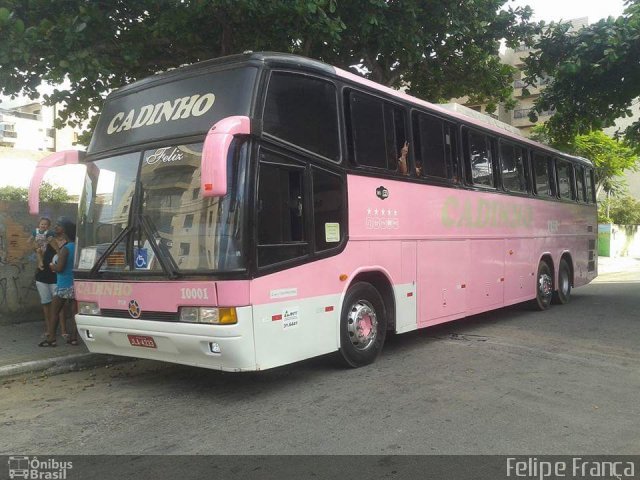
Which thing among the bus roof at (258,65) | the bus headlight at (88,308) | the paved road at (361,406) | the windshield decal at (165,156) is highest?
the bus roof at (258,65)

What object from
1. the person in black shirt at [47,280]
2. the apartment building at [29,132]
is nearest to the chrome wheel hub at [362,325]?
the person in black shirt at [47,280]

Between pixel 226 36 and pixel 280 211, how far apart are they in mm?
5297

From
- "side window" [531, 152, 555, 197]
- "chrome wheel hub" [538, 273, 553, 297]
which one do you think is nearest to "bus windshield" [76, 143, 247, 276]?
"side window" [531, 152, 555, 197]

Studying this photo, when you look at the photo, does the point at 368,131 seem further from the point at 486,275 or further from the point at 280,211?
the point at 486,275

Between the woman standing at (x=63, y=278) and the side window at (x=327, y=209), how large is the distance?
368 cm

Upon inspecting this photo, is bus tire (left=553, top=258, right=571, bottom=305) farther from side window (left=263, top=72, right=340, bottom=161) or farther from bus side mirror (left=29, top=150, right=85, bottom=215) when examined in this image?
bus side mirror (left=29, top=150, right=85, bottom=215)

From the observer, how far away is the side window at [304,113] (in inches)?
213

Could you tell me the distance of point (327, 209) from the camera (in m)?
5.90

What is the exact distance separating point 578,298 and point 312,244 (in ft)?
34.9

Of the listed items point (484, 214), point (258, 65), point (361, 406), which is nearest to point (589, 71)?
point (484, 214)

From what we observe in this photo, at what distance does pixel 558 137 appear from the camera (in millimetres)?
14914

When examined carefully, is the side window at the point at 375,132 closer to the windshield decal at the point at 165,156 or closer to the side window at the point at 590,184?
the windshield decal at the point at 165,156

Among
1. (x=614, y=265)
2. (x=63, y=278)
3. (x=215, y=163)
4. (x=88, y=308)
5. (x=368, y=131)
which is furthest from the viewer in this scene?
(x=614, y=265)
